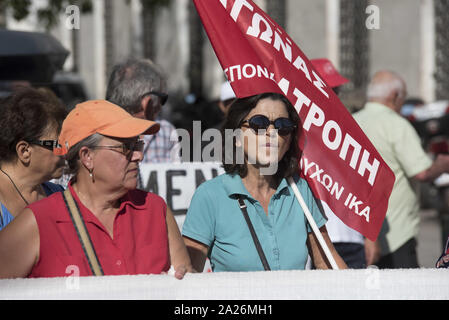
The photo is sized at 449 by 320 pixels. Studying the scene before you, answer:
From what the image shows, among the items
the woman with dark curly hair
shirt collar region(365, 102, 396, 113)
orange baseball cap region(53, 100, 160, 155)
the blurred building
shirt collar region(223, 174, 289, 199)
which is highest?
orange baseball cap region(53, 100, 160, 155)

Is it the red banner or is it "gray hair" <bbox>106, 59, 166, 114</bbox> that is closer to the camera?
the red banner

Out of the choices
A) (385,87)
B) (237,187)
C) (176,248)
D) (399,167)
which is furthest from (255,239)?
(385,87)

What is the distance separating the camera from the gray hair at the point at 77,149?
338 centimetres

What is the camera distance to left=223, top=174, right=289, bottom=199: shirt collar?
371cm

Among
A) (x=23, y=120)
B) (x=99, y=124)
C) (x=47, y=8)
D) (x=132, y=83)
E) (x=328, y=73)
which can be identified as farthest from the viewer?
(x=47, y=8)

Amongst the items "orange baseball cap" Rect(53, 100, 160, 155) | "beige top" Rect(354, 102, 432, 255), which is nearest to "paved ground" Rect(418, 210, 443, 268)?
"beige top" Rect(354, 102, 432, 255)

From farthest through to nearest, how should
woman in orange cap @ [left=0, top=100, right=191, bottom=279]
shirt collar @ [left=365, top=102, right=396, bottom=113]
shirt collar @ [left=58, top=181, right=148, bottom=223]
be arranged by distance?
shirt collar @ [left=365, top=102, right=396, bottom=113], shirt collar @ [left=58, top=181, right=148, bottom=223], woman in orange cap @ [left=0, top=100, right=191, bottom=279]

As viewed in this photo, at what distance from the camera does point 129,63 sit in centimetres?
525

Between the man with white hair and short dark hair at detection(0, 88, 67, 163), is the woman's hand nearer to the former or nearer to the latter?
short dark hair at detection(0, 88, 67, 163)

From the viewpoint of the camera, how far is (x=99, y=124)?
335cm

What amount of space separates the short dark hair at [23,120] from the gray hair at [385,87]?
284 centimetres

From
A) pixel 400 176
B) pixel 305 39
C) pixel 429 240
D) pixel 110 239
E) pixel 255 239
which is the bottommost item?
pixel 429 240

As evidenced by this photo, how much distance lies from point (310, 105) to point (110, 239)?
950 millimetres

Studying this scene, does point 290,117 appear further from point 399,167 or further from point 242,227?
point 399,167
